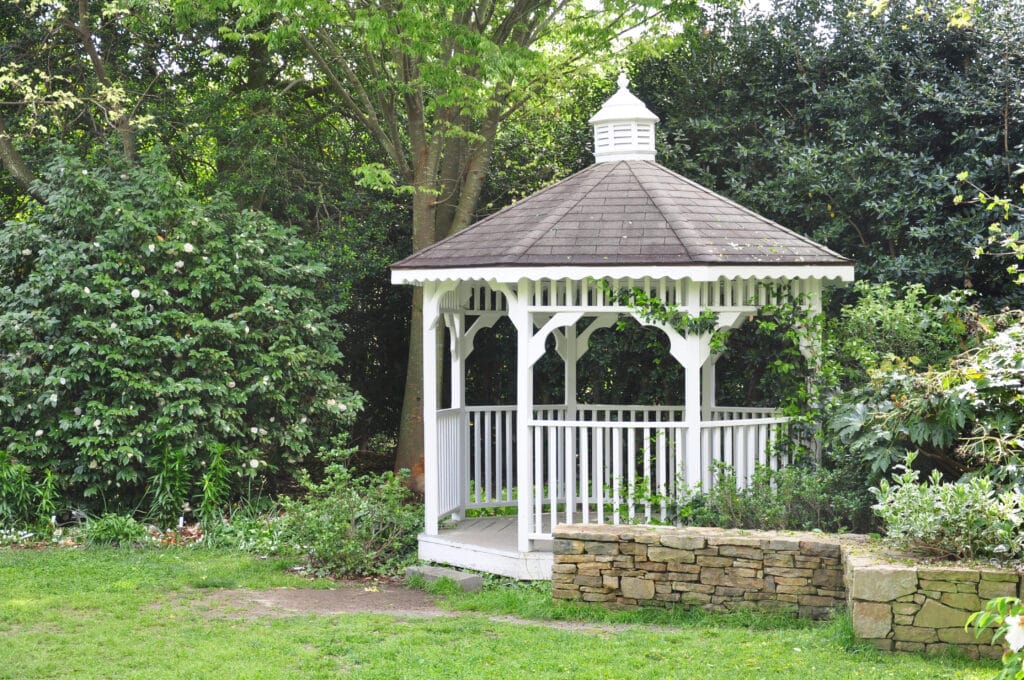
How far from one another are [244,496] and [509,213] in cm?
467

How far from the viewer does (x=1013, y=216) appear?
1096cm

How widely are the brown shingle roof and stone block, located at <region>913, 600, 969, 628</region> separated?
3.10 meters

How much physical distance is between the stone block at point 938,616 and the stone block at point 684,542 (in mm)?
1551

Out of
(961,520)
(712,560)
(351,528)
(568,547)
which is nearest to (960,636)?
(961,520)

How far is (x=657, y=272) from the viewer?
26.7ft

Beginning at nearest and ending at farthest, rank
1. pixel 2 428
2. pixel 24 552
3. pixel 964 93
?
pixel 24 552
pixel 2 428
pixel 964 93

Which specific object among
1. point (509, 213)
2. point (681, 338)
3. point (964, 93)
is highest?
point (964, 93)

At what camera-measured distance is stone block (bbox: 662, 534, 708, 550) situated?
722cm

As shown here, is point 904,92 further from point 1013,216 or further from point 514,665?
point 514,665

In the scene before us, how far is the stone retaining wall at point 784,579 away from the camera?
19.9ft

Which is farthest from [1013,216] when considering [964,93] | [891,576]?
[891,576]

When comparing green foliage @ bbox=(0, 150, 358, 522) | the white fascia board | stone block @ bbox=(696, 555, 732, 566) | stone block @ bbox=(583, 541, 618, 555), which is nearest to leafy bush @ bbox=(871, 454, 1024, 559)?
stone block @ bbox=(696, 555, 732, 566)

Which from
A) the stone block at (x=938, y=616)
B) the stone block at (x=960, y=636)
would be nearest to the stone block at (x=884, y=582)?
the stone block at (x=938, y=616)

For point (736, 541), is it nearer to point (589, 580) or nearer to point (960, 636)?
point (589, 580)
